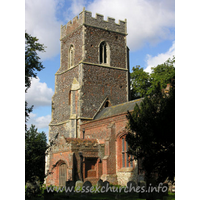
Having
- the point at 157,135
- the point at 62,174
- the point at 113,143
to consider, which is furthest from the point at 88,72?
the point at 157,135

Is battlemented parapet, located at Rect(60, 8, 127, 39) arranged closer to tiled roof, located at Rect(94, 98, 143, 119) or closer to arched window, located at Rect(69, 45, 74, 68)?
arched window, located at Rect(69, 45, 74, 68)

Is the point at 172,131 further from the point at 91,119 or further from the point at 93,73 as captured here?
the point at 93,73

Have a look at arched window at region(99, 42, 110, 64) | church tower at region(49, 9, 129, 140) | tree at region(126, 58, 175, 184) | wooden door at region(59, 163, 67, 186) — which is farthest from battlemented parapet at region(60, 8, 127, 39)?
tree at region(126, 58, 175, 184)

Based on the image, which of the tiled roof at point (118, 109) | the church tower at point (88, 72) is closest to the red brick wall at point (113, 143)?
the tiled roof at point (118, 109)

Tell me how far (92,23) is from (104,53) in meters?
3.38

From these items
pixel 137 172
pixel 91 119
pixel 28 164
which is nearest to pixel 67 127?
pixel 91 119

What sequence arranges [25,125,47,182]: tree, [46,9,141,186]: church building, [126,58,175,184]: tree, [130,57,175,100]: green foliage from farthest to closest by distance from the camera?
[130,57,175,100]: green foliage < [46,9,141,186]: church building < [25,125,47,182]: tree < [126,58,175,184]: tree

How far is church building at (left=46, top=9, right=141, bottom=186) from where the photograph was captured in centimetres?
2294

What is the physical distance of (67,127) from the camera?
97.5 feet

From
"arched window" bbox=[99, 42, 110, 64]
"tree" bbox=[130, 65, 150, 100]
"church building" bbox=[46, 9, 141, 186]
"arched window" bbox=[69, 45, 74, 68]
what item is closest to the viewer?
"church building" bbox=[46, 9, 141, 186]

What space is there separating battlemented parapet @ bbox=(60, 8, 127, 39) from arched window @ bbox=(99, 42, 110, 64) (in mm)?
1877

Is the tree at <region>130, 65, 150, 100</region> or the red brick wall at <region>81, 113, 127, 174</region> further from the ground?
the tree at <region>130, 65, 150, 100</region>
